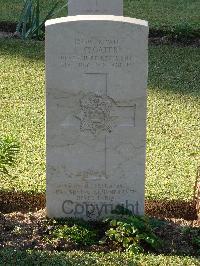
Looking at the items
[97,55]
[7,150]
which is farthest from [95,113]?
[7,150]

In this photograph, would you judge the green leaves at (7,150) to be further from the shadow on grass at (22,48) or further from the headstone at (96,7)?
the shadow on grass at (22,48)

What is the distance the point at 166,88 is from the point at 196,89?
33 cm

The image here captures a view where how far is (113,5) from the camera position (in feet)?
27.3

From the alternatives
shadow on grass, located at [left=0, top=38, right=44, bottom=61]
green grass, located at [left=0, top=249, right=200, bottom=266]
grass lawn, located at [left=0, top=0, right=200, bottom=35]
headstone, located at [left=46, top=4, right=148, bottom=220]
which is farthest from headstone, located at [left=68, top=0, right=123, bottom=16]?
green grass, located at [left=0, top=249, right=200, bottom=266]

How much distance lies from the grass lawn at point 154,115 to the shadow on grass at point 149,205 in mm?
73

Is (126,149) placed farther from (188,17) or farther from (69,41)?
(188,17)

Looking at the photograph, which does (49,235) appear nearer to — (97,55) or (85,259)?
(85,259)

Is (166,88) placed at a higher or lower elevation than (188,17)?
lower

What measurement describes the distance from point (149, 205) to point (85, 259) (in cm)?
116

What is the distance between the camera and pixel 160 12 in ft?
38.6

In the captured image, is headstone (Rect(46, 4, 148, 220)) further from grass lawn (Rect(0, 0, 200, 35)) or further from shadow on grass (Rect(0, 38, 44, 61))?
grass lawn (Rect(0, 0, 200, 35))

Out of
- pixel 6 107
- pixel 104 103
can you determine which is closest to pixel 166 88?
pixel 6 107

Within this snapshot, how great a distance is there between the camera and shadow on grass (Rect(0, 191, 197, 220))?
5.80 metres

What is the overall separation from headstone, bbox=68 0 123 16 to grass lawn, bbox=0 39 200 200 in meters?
0.91
